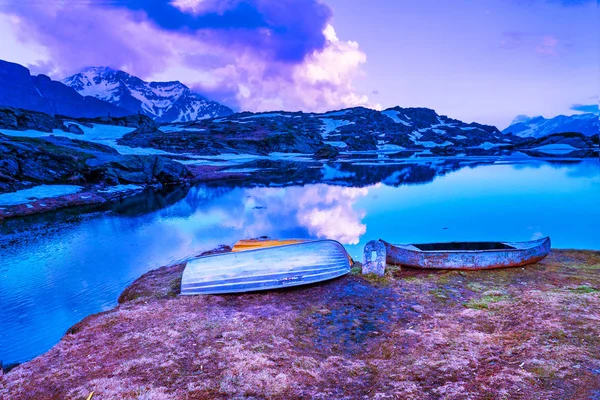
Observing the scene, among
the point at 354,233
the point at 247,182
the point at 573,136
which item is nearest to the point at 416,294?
the point at 354,233

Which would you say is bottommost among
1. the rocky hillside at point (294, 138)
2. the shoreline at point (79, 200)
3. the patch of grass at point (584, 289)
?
the patch of grass at point (584, 289)

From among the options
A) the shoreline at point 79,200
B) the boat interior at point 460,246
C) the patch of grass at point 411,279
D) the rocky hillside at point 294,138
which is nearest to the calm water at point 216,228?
the shoreline at point 79,200

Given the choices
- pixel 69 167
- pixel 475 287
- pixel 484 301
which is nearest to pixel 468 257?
pixel 475 287

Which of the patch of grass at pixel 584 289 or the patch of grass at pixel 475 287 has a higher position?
the patch of grass at pixel 584 289

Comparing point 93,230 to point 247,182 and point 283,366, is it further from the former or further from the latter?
point 247,182

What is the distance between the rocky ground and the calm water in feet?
9.10

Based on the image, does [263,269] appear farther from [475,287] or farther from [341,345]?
[475,287]

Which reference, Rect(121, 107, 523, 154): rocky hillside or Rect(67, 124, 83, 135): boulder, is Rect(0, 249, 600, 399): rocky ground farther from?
Rect(67, 124, 83, 135): boulder

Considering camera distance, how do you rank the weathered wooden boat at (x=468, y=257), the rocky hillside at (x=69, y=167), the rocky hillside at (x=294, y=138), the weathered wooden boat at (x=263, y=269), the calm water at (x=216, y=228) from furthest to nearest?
the rocky hillside at (x=294, y=138) → the rocky hillside at (x=69, y=167) → the weathered wooden boat at (x=468, y=257) → the calm water at (x=216, y=228) → the weathered wooden boat at (x=263, y=269)

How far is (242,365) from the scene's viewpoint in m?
7.09

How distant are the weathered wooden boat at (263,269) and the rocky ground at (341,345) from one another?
0.42 metres

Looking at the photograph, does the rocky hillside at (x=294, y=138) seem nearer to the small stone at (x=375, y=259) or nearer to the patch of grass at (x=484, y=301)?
the small stone at (x=375, y=259)

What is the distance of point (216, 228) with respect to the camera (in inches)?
904

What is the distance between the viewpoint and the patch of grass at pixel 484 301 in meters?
9.86
